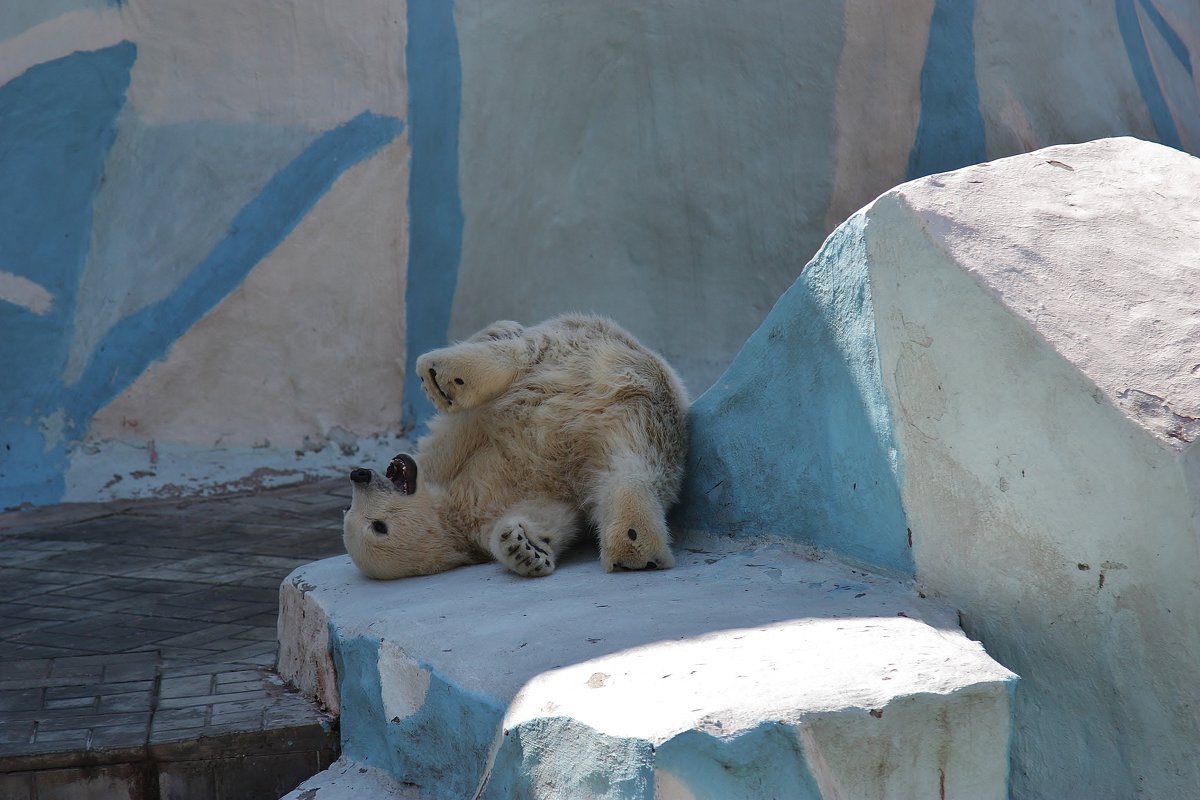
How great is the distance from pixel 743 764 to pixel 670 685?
191 mm

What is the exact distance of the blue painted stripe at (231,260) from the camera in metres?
5.28

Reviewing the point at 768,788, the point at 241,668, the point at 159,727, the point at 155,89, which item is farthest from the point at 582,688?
the point at 155,89

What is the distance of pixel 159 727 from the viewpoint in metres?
2.51

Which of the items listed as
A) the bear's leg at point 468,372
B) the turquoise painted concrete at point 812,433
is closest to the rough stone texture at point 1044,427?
the turquoise painted concrete at point 812,433

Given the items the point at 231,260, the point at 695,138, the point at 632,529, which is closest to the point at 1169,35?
→ the point at 695,138

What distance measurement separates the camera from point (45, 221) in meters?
5.22

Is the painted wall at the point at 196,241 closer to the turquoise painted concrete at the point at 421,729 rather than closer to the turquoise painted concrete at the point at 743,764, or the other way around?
the turquoise painted concrete at the point at 421,729

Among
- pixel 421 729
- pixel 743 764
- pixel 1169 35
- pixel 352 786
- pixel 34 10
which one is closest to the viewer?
pixel 743 764

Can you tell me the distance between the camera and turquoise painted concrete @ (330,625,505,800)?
1982 millimetres

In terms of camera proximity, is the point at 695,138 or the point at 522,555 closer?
the point at 522,555

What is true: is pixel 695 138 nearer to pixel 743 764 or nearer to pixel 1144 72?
pixel 1144 72

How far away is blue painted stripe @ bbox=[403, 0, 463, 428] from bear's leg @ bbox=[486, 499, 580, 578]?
3180mm

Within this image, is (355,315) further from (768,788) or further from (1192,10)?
(1192,10)

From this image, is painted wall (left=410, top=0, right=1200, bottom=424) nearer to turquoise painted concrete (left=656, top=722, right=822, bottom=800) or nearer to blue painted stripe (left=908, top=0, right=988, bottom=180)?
blue painted stripe (left=908, top=0, right=988, bottom=180)
